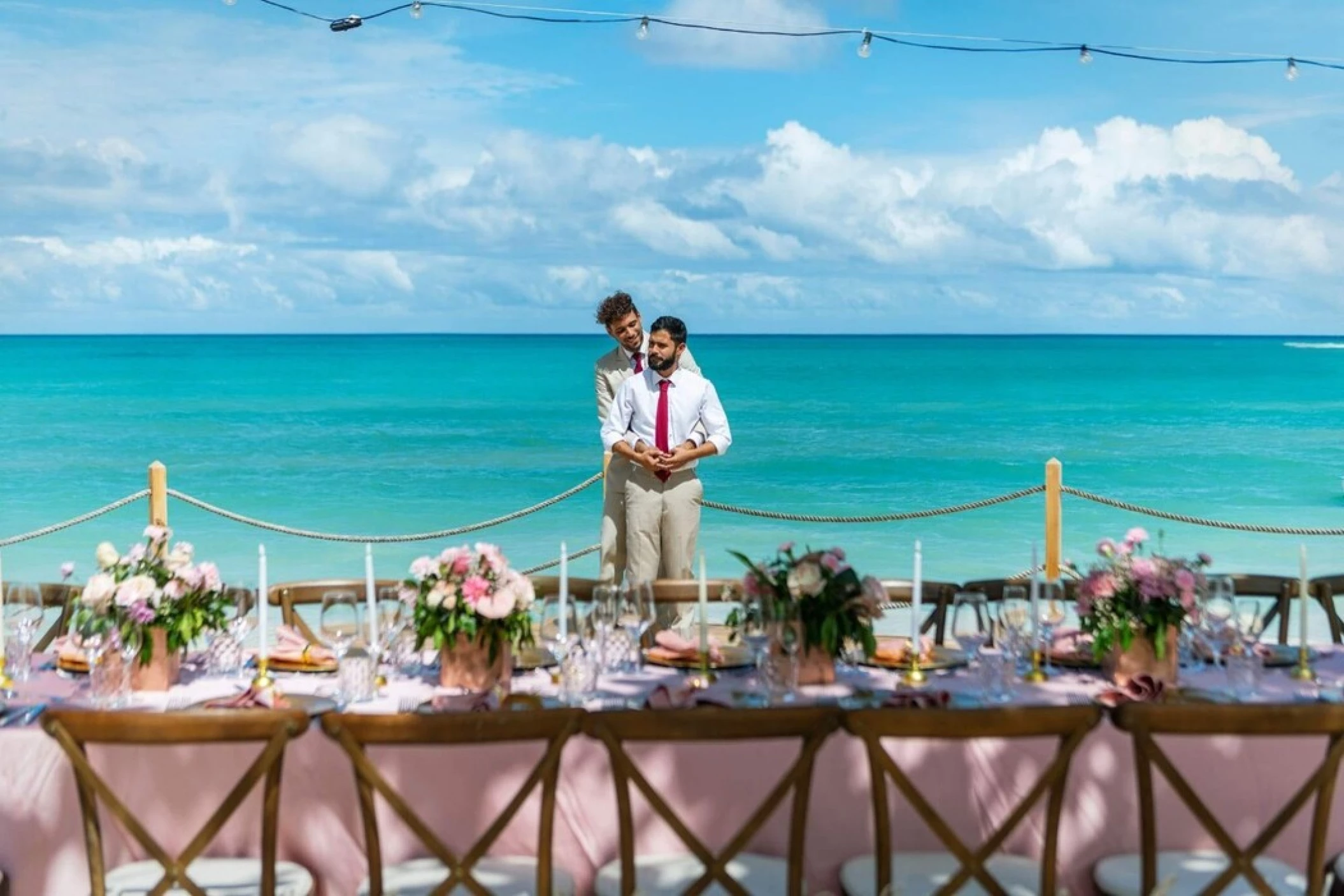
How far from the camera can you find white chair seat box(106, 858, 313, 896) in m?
3.12

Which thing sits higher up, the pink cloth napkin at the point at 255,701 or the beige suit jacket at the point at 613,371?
the beige suit jacket at the point at 613,371

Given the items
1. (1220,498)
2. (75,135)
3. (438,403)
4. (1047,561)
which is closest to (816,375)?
(438,403)

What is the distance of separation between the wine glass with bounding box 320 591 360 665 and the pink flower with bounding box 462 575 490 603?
0.29m

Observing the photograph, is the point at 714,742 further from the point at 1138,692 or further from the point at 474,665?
the point at 1138,692

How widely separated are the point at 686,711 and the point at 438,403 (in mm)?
36319

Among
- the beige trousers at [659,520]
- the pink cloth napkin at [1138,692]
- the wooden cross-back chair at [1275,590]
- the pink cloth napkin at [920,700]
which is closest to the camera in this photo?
the pink cloth napkin at [920,700]

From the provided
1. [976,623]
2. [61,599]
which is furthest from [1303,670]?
[61,599]

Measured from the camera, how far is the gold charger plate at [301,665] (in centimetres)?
399

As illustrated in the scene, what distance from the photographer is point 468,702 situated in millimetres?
3439

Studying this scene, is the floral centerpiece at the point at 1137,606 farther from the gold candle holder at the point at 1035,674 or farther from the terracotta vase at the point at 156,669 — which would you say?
the terracotta vase at the point at 156,669

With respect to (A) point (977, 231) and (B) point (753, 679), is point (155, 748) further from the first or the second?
(A) point (977, 231)

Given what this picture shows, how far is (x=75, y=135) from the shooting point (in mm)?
49250

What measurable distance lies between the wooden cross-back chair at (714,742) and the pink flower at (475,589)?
0.66 m

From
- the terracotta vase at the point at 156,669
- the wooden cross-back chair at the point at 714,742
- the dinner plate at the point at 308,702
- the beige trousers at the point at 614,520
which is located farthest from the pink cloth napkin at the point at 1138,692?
the beige trousers at the point at 614,520
